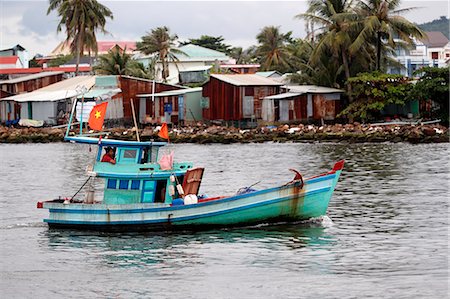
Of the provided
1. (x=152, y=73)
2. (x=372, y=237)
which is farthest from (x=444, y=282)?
(x=152, y=73)

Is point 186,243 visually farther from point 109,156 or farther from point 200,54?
point 200,54

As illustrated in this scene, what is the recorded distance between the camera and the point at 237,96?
209ft

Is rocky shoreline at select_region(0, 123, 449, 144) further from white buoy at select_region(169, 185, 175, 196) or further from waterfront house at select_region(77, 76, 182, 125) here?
white buoy at select_region(169, 185, 175, 196)

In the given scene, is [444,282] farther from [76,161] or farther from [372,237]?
[76,161]

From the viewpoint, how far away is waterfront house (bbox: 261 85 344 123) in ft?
203

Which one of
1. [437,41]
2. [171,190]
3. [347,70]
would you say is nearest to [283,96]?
[347,70]

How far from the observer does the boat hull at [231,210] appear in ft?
77.0

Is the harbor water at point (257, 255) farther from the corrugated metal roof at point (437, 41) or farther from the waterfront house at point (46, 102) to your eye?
the corrugated metal roof at point (437, 41)

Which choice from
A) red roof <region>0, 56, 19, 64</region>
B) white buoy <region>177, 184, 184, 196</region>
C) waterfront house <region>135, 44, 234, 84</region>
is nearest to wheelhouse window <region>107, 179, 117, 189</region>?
white buoy <region>177, 184, 184, 196</region>

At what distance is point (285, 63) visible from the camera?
83.8 metres

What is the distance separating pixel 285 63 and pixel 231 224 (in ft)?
200

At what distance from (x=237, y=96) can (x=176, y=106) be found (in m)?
6.12

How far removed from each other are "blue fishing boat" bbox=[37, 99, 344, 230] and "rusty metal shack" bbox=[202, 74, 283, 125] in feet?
128

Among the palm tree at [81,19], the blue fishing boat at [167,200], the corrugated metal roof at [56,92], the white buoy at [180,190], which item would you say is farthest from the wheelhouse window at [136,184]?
the palm tree at [81,19]
